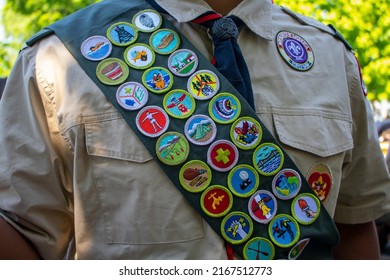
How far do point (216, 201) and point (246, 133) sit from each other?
20 cm

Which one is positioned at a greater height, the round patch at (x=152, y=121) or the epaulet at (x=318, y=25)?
the round patch at (x=152, y=121)

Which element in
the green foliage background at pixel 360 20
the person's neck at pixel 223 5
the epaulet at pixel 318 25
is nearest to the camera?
the person's neck at pixel 223 5

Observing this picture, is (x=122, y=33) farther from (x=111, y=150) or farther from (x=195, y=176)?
(x=195, y=176)

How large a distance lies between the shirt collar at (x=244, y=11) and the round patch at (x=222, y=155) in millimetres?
360

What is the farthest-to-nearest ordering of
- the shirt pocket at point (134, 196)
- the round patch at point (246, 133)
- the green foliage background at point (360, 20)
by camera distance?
the green foliage background at point (360, 20) → the round patch at point (246, 133) → the shirt pocket at point (134, 196)

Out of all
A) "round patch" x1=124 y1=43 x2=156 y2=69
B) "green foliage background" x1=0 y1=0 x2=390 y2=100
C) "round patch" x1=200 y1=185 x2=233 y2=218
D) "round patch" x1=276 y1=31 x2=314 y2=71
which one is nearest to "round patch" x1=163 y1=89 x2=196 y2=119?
"round patch" x1=124 y1=43 x2=156 y2=69

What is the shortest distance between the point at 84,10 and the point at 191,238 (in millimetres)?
732

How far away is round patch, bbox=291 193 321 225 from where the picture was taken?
192 cm

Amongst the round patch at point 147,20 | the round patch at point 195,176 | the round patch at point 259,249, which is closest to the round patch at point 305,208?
the round patch at point 259,249

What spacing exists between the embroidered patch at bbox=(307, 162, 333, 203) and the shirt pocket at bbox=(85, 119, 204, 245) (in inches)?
14.2

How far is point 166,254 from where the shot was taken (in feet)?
5.91

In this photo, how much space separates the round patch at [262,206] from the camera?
1.88 meters

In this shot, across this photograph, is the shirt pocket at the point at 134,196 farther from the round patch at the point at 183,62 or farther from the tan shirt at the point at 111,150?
the round patch at the point at 183,62
